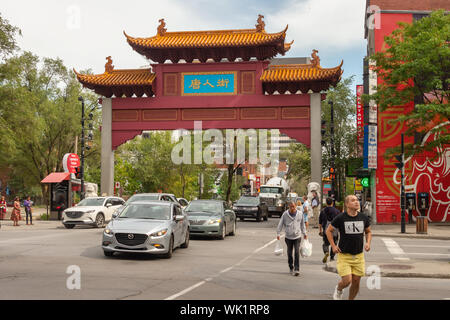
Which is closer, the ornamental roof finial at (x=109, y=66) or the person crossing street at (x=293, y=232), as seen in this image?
the person crossing street at (x=293, y=232)

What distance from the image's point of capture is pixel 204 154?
62656 millimetres

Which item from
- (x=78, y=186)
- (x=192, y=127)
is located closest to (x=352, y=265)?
(x=192, y=127)

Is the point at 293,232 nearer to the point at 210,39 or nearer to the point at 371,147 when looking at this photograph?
the point at 371,147

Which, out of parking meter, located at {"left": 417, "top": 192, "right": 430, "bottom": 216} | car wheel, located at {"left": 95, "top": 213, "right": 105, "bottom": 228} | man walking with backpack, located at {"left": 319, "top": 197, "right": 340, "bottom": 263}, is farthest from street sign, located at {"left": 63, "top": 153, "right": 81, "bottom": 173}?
man walking with backpack, located at {"left": 319, "top": 197, "right": 340, "bottom": 263}

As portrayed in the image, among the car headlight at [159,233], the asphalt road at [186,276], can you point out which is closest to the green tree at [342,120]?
the asphalt road at [186,276]

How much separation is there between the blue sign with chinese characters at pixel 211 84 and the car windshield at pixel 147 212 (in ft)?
64.3

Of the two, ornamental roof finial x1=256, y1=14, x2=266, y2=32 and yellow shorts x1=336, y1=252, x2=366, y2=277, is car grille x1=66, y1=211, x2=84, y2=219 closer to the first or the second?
ornamental roof finial x1=256, y1=14, x2=266, y2=32

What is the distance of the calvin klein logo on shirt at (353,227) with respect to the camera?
325 inches

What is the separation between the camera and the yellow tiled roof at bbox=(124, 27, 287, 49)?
34.1 m

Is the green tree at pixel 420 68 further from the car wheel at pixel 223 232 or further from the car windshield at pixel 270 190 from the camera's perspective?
the car windshield at pixel 270 190

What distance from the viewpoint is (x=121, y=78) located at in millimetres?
35625

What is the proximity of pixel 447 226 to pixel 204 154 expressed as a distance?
3613 centimetres

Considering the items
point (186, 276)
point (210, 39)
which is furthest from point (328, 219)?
point (210, 39)

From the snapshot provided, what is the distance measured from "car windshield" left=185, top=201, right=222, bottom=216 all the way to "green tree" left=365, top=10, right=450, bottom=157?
38.2 feet
